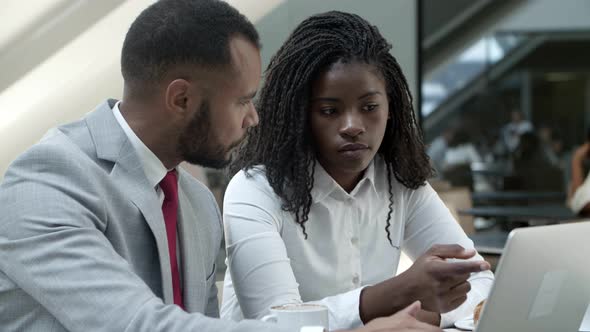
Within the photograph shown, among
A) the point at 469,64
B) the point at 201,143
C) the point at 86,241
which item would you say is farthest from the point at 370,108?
the point at 469,64

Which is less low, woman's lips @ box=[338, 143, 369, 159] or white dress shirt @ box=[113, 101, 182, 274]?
white dress shirt @ box=[113, 101, 182, 274]

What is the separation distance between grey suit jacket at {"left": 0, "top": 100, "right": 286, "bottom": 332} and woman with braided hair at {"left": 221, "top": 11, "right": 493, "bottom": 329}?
43cm

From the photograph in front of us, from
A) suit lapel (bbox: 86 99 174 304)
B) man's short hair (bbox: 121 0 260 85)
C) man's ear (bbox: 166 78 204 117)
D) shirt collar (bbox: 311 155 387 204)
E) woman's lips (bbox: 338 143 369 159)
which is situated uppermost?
man's short hair (bbox: 121 0 260 85)

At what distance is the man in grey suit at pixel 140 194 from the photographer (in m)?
1.36

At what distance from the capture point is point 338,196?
2223 mm

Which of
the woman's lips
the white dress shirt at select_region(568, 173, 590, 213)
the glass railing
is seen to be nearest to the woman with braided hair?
the woman's lips

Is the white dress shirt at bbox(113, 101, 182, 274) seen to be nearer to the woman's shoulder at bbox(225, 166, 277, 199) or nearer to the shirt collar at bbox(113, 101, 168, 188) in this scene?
the shirt collar at bbox(113, 101, 168, 188)

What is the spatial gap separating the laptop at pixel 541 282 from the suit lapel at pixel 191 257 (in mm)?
584

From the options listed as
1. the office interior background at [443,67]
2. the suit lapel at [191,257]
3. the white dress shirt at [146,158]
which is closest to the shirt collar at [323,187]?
the office interior background at [443,67]

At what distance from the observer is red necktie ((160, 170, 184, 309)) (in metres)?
1.69

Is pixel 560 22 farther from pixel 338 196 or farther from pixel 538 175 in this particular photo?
pixel 338 196

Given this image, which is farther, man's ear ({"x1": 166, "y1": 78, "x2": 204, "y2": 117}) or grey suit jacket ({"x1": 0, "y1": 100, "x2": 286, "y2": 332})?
man's ear ({"x1": 166, "y1": 78, "x2": 204, "y2": 117})

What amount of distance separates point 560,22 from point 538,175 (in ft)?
9.21

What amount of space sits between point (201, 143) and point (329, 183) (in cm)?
64
